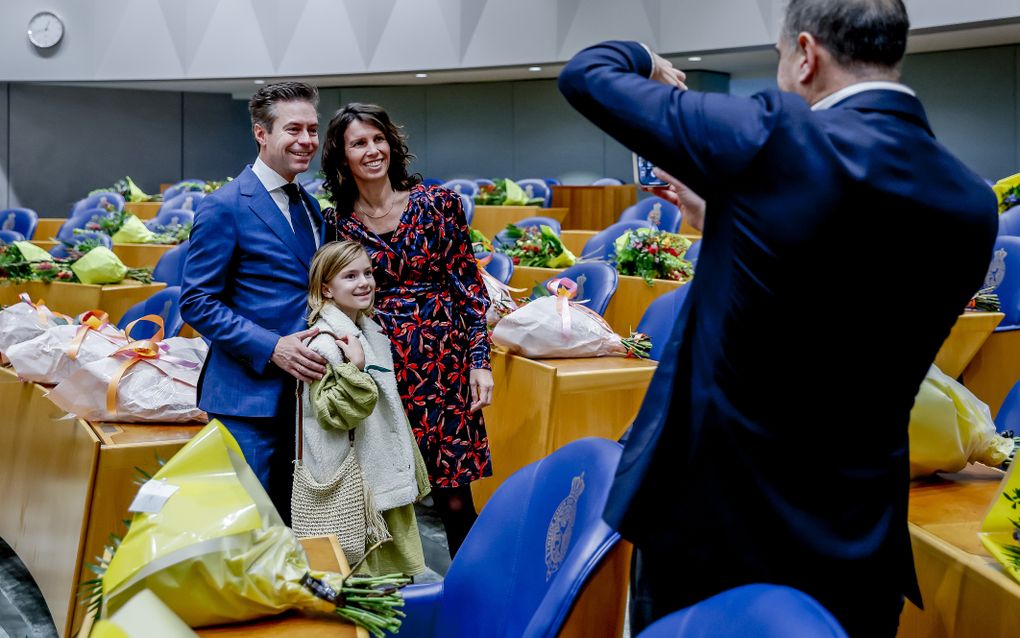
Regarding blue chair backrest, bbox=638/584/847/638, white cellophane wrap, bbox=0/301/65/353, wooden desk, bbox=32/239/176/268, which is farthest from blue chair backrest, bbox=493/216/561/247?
blue chair backrest, bbox=638/584/847/638

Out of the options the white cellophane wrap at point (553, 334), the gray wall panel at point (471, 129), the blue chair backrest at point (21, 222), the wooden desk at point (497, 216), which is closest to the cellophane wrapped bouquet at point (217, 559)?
the white cellophane wrap at point (553, 334)

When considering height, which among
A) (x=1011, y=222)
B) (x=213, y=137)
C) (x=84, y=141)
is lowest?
(x=1011, y=222)

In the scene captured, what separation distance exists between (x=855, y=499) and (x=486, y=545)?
1.81 ft

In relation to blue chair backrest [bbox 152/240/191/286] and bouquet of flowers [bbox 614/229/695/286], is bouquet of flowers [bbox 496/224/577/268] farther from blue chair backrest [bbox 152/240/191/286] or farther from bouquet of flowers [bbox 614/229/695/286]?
blue chair backrest [bbox 152/240/191/286]

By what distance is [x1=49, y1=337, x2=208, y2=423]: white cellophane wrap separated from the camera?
2.60m

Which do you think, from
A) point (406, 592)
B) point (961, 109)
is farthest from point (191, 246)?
point (961, 109)

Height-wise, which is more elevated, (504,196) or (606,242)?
(504,196)

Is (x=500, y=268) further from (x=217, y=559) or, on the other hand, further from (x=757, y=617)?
(x=757, y=617)

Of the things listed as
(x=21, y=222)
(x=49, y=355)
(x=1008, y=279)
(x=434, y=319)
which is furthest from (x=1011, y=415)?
(x=21, y=222)

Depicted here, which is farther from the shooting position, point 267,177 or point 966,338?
point 966,338

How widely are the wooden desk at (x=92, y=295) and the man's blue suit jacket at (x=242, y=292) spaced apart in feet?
10.2

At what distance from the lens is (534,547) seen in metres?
1.39

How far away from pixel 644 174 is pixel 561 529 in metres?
0.50

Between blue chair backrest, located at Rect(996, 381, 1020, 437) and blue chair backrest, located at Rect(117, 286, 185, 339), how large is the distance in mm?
2884
